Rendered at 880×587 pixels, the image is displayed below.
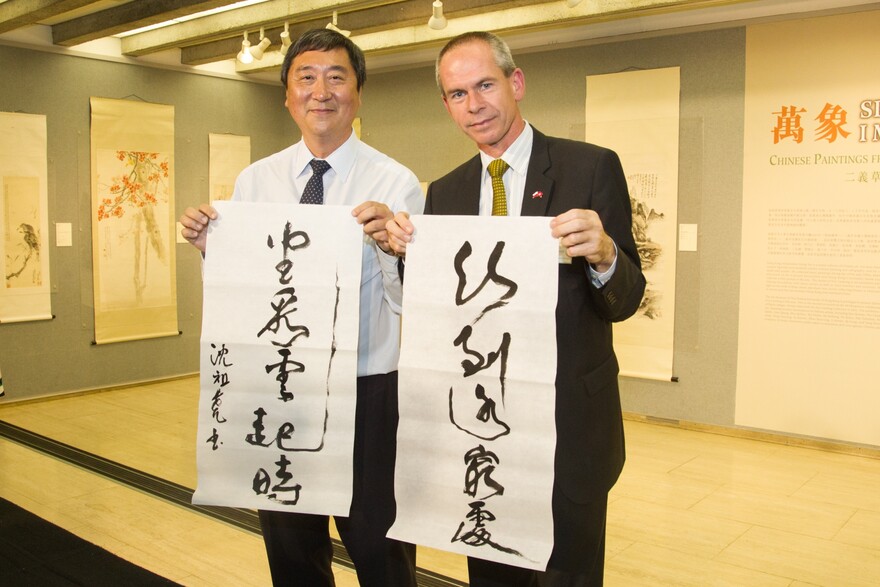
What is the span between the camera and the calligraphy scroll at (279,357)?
1.56 metres

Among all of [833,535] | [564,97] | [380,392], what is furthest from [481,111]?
[564,97]

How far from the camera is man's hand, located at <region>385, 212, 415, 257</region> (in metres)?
1.45

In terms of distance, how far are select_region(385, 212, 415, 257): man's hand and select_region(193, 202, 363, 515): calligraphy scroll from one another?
105 mm

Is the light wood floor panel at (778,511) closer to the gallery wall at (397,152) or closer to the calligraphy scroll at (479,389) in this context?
the gallery wall at (397,152)

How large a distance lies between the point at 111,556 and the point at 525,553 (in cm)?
80

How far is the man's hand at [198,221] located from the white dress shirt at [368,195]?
20 cm

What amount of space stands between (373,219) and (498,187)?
0.27 m

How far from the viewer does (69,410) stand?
547 cm

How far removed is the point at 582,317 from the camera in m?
1.50

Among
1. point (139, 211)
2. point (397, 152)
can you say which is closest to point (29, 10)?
point (139, 211)

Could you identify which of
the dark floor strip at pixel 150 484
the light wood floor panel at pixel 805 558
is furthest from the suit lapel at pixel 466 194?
the light wood floor panel at pixel 805 558

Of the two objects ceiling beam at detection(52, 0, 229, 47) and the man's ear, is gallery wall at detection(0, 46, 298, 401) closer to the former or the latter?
ceiling beam at detection(52, 0, 229, 47)

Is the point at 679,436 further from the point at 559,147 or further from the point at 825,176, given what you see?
Result: the point at 559,147

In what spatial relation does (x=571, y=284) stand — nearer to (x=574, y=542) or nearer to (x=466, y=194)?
(x=466, y=194)
